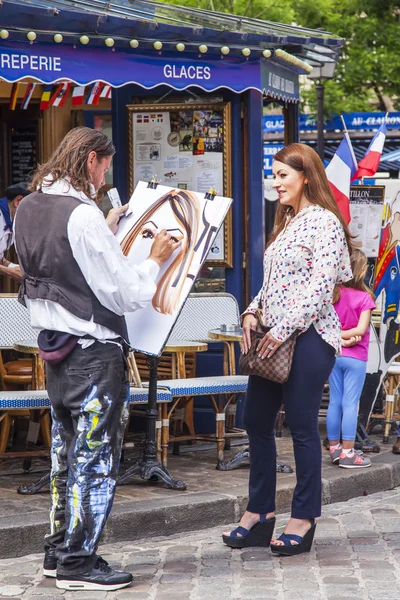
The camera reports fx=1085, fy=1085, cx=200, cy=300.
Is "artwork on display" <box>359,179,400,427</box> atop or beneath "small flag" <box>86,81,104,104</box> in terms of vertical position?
beneath

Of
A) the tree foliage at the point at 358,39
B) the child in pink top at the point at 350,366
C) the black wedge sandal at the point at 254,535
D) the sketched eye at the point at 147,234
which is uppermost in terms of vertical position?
the tree foliage at the point at 358,39

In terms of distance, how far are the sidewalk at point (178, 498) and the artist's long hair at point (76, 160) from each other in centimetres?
181

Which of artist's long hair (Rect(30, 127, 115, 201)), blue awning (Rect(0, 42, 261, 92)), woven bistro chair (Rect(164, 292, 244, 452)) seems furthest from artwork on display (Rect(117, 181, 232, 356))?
woven bistro chair (Rect(164, 292, 244, 452))

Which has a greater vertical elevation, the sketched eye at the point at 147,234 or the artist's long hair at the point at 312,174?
the artist's long hair at the point at 312,174

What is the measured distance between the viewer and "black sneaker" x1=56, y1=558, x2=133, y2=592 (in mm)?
4617

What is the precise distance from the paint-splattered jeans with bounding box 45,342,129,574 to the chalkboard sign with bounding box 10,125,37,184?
598 cm

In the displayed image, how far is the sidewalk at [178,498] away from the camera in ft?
18.0

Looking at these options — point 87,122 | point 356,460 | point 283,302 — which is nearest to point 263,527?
point 283,302

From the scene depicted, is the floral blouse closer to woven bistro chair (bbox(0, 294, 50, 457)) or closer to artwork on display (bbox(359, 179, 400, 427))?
woven bistro chair (bbox(0, 294, 50, 457))

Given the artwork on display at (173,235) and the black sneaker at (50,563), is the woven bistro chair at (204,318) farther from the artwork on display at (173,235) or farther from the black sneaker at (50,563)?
the black sneaker at (50,563)

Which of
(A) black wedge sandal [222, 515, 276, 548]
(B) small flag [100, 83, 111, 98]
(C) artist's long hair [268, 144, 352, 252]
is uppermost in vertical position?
(B) small flag [100, 83, 111, 98]

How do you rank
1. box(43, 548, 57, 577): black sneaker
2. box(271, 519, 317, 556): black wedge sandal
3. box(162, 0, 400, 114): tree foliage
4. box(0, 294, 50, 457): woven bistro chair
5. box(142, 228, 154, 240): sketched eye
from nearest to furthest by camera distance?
1. box(43, 548, 57, 577): black sneaker
2. box(271, 519, 317, 556): black wedge sandal
3. box(142, 228, 154, 240): sketched eye
4. box(0, 294, 50, 457): woven bistro chair
5. box(162, 0, 400, 114): tree foliage

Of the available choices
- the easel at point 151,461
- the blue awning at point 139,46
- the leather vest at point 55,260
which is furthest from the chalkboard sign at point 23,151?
the leather vest at point 55,260

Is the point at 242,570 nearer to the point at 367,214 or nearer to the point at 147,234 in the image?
the point at 147,234
